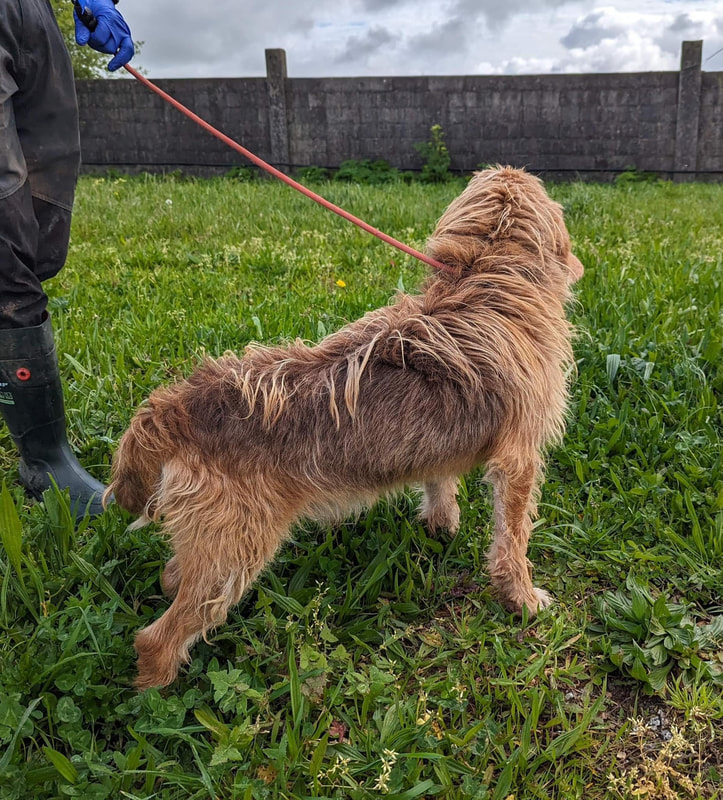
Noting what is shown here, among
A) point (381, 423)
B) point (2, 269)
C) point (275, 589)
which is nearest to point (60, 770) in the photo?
point (275, 589)

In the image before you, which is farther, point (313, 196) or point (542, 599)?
point (313, 196)

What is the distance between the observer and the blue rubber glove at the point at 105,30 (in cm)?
270

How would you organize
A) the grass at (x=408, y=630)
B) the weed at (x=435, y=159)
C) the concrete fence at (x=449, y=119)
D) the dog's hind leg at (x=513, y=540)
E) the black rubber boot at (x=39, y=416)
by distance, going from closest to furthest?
1. the grass at (x=408, y=630)
2. the dog's hind leg at (x=513, y=540)
3. the black rubber boot at (x=39, y=416)
4. the concrete fence at (x=449, y=119)
5. the weed at (x=435, y=159)

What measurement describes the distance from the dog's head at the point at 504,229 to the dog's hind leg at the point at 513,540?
0.75 m

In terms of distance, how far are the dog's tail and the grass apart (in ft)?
1.40

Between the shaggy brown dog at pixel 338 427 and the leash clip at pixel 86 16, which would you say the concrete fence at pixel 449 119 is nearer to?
the leash clip at pixel 86 16

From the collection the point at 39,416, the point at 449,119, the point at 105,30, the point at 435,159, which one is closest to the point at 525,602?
the point at 39,416

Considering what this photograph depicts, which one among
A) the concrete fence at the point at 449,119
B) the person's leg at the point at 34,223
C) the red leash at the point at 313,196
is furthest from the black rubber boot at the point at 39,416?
the concrete fence at the point at 449,119

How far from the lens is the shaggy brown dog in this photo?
76.2 inches

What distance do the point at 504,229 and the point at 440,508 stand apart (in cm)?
118

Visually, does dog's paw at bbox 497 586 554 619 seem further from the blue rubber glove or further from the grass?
the blue rubber glove

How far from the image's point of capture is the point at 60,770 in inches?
69.1

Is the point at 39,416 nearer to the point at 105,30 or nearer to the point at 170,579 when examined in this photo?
the point at 170,579

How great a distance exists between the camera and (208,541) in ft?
6.33
